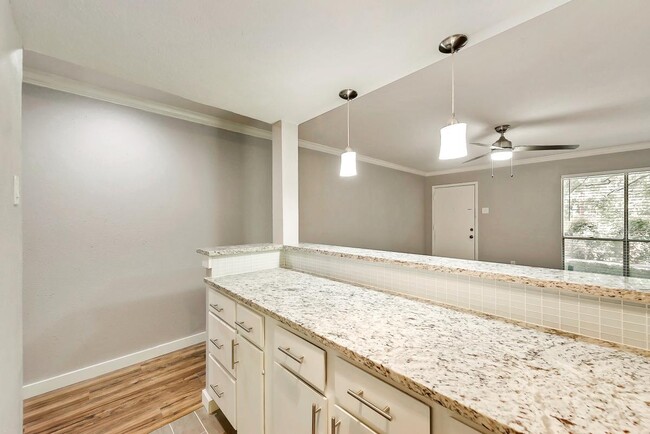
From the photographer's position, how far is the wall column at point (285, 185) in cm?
233

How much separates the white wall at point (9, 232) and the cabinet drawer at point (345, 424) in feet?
3.95

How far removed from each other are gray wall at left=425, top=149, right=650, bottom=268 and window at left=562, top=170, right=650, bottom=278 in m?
0.13

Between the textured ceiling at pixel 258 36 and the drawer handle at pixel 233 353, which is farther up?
the textured ceiling at pixel 258 36

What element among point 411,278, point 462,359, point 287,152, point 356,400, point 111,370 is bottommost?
point 111,370

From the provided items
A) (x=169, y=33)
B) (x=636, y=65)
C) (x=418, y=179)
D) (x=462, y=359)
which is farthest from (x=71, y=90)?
(x=418, y=179)

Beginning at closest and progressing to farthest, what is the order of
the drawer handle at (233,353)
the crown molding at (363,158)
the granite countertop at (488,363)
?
the granite countertop at (488,363), the drawer handle at (233,353), the crown molding at (363,158)

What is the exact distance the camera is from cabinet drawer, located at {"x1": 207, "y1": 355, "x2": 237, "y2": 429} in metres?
1.51

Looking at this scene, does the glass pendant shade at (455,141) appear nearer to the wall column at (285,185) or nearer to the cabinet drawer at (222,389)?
the wall column at (285,185)

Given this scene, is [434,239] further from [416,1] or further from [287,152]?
[416,1]

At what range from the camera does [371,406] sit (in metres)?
0.79

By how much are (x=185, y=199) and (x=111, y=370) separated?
Result: 1577mm

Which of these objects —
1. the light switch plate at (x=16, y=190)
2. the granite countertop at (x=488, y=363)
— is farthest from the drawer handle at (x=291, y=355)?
the light switch plate at (x=16, y=190)

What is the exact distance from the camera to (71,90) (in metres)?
2.02

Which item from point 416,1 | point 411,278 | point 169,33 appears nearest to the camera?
point 416,1
